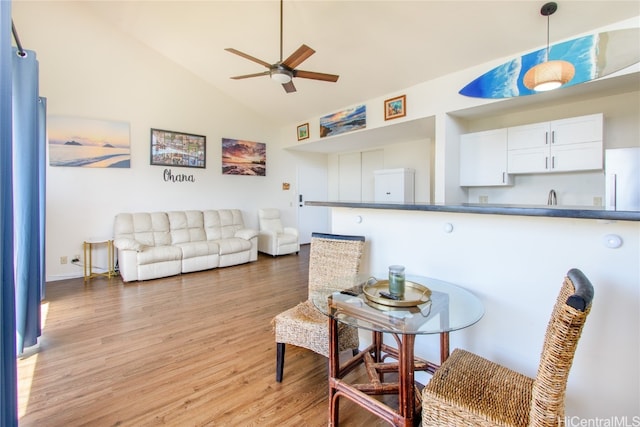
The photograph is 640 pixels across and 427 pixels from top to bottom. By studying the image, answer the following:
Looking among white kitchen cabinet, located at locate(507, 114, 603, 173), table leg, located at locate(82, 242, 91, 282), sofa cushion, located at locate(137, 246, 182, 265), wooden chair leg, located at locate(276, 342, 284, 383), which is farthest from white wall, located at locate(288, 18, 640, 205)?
table leg, located at locate(82, 242, 91, 282)

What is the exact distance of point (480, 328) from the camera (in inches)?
64.5

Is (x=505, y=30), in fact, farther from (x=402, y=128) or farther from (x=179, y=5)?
(x=179, y=5)

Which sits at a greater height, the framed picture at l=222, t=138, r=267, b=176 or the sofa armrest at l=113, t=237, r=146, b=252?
the framed picture at l=222, t=138, r=267, b=176

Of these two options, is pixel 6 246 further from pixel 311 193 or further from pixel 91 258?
pixel 311 193

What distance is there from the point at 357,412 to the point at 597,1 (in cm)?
378

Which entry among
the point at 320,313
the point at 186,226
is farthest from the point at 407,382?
the point at 186,226

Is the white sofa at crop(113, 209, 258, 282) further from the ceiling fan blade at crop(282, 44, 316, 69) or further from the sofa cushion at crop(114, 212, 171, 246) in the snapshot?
the ceiling fan blade at crop(282, 44, 316, 69)

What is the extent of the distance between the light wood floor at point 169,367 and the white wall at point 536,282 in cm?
Result: 86

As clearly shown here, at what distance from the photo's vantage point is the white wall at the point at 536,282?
4.04ft

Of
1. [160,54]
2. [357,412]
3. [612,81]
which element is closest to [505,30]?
[612,81]

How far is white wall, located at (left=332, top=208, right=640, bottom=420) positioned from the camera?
123 centimetres

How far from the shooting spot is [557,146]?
3.33 m

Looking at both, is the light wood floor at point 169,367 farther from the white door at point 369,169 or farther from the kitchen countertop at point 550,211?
the white door at point 369,169

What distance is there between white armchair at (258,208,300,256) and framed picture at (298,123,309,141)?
1.68 metres
